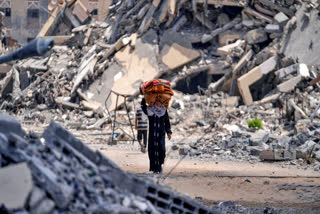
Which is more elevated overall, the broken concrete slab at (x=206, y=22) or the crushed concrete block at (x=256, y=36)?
the broken concrete slab at (x=206, y=22)

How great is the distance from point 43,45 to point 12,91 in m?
22.4

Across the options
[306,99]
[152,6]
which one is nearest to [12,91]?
[152,6]

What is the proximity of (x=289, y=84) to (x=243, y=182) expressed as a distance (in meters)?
9.64

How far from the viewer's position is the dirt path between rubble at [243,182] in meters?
5.80

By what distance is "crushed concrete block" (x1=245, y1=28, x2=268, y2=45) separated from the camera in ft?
64.5

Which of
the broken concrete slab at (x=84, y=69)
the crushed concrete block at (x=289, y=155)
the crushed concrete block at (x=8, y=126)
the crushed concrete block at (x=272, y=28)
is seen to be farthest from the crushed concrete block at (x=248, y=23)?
the crushed concrete block at (x=8, y=126)

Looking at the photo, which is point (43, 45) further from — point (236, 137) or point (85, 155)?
point (236, 137)

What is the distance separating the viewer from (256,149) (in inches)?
420

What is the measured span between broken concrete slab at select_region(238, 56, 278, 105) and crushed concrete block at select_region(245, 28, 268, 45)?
60.5 inches

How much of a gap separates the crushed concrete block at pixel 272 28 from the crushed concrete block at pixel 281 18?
0.74 feet

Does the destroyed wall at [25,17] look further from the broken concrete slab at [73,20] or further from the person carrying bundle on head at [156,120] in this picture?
the person carrying bundle on head at [156,120]

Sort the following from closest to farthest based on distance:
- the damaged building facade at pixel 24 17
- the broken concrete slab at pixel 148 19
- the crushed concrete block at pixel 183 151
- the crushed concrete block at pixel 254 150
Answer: the crushed concrete block at pixel 254 150 → the crushed concrete block at pixel 183 151 → the broken concrete slab at pixel 148 19 → the damaged building facade at pixel 24 17

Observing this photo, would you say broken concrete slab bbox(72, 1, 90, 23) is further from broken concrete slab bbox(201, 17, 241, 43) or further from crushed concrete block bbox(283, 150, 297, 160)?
crushed concrete block bbox(283, 150, 297, 160)

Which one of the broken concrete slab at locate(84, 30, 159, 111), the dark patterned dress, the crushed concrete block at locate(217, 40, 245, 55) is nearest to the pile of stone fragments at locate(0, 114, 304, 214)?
the dark patterned dress
